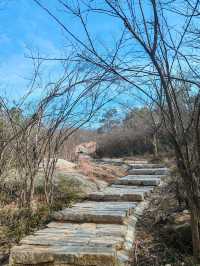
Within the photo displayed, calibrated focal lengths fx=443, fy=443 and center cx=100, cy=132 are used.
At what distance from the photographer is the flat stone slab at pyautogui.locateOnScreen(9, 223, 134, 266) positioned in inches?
165

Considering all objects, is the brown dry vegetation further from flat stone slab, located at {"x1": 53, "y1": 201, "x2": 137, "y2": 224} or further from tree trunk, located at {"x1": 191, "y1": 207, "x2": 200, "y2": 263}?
flat stone slab, located at {"x1": 53, "y1": 201, "x2": 137, "y2": 224}

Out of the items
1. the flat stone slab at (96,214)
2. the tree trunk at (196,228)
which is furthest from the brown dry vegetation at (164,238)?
the flat stone slab at (96,214)

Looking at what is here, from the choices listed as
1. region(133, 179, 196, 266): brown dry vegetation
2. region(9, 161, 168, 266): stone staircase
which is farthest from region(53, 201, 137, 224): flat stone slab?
region(133, 179, 196, 266): brown dry vegetation

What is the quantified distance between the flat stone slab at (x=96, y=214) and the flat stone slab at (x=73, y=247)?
38 cm

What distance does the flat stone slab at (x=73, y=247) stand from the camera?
4188 mm

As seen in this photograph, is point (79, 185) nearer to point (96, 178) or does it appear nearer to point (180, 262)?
point (96, 178)

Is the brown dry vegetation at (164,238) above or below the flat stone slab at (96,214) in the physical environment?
below

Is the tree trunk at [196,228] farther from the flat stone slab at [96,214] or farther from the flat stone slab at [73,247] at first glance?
the flat stone slab at [96,214]

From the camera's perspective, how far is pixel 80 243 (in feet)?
15.4

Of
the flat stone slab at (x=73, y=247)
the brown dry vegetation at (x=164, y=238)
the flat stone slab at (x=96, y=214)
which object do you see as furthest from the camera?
the flat stone slab at (x=96, y=214)

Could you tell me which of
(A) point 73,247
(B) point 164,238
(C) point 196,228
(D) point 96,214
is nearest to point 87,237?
(A) point 73,247

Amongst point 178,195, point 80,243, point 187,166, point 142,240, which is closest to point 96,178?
point 178,195

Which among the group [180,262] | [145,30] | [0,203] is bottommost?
[180,262]

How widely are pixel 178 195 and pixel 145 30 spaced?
3260 mm
